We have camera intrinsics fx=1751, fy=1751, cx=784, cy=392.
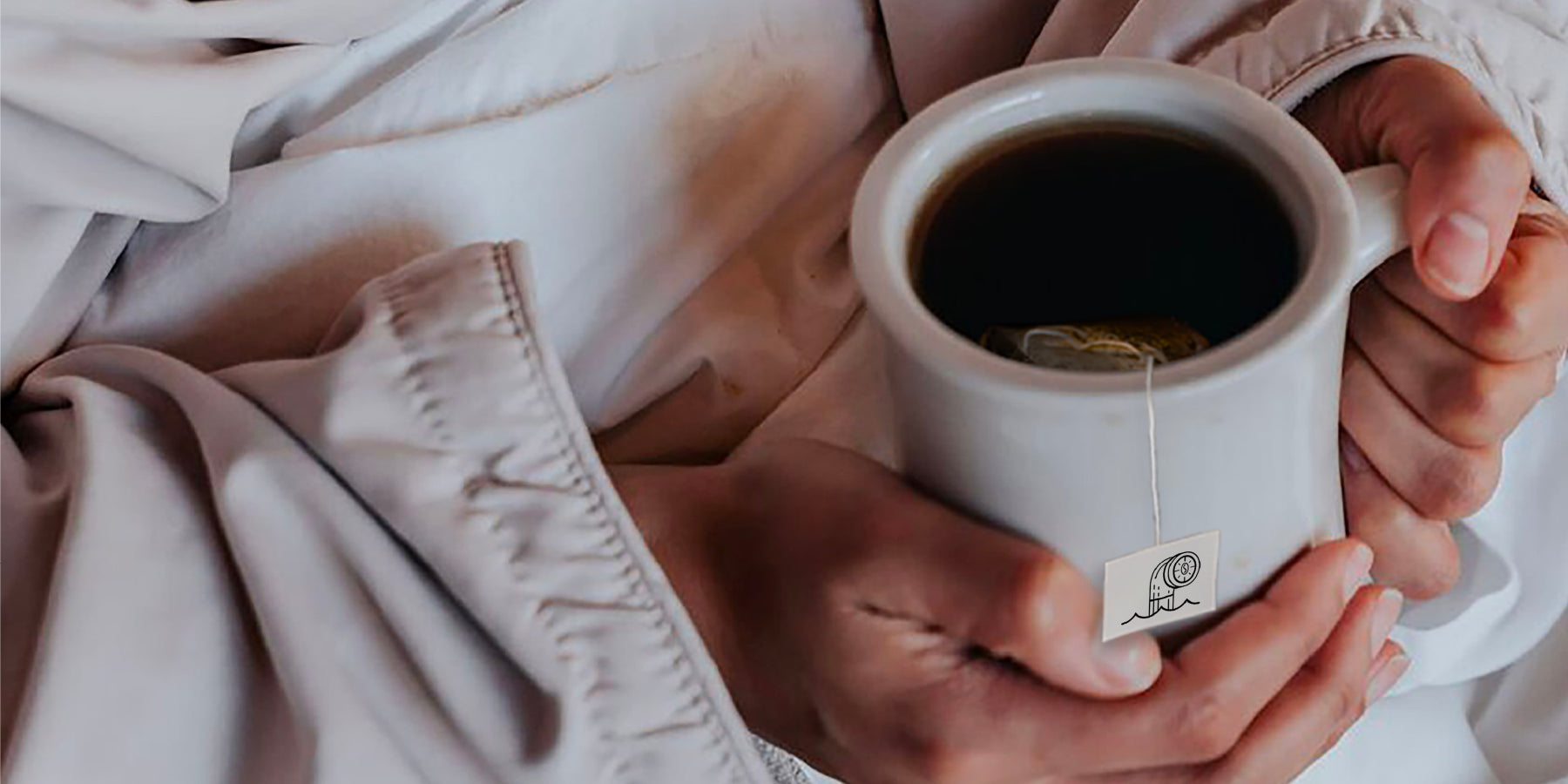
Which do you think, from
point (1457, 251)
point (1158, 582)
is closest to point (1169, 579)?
point (1158, 582)

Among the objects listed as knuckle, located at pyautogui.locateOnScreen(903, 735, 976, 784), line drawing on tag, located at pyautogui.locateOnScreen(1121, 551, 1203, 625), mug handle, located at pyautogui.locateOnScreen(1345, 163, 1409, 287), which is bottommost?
knuckle, located at pyautogui.locateOnScreen(903, 735, 976, 784)

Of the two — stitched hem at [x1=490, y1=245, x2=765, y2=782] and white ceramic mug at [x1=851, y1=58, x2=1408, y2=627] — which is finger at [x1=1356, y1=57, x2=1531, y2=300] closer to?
white ceramic mug at [x1=851, y1=58, x2=1408, y2=627]

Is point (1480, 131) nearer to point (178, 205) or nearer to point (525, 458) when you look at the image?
point (525, 458)

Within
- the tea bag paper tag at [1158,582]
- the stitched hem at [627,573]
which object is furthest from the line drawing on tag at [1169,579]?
the stitched hem at [627,573]

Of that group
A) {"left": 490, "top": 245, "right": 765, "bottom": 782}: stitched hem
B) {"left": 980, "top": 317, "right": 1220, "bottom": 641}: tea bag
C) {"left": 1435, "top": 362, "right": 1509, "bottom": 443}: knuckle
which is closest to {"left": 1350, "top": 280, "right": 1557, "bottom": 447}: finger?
{"left": 1435, "top": 362, "right": 1509, "bottom": 443}: knuckle

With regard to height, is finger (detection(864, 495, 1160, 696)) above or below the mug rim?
below

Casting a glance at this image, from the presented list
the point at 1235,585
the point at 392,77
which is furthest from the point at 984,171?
the point at 392,77

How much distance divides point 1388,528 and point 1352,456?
2 cm

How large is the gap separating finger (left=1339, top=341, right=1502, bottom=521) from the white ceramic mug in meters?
0.08

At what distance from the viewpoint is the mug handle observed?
1.32 ft

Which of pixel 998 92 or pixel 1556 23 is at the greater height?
pixel 998 92

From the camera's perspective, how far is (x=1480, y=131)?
45cm

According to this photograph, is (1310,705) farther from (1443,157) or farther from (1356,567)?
(1443,157)

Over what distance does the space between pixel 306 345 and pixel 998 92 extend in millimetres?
261
